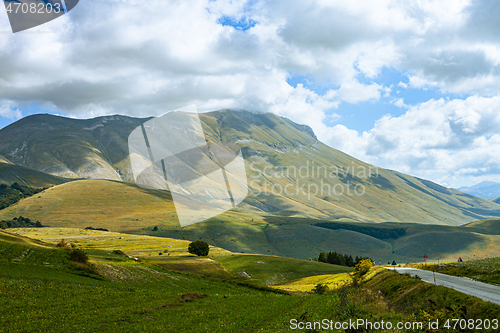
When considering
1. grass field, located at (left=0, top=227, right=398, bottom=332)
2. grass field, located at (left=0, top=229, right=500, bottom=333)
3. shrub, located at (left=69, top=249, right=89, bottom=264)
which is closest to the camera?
grass field, located at (left=0, top=229, right=500, bottom=333)

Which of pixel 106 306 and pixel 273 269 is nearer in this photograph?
pixel 106 306

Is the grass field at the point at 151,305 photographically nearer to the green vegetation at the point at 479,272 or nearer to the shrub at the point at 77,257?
the shrub at the point at 77,257

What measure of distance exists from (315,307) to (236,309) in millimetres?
7086

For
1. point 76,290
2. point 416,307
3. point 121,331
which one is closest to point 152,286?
point 76,290

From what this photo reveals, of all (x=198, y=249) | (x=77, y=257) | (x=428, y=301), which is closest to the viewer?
(x=428, y=301)

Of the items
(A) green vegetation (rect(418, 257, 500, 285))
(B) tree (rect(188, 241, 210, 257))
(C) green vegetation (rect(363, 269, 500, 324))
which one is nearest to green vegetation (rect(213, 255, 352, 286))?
(B) tree (rect(188, 241, 210, 257))

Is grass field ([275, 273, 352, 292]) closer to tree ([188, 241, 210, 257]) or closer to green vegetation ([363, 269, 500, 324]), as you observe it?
green vegetation ([363, 269, 500, 324])

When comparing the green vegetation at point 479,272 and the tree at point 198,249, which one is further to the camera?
the tree at point 198,249

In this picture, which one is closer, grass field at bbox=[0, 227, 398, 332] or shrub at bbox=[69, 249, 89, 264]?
grass field at bbox=[0, 227, 398, 332]

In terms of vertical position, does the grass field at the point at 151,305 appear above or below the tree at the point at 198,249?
above

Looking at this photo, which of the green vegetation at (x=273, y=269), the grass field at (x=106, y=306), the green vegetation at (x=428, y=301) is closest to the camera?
the green vegetation at (x=428, y=301)

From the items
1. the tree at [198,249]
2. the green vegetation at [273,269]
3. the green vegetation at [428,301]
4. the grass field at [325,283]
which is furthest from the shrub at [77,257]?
the tree at [198,249]

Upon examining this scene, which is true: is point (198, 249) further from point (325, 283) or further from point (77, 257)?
point (77, 257)

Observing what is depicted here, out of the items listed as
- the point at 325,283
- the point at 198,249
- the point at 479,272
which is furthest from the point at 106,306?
the point at 198,249
